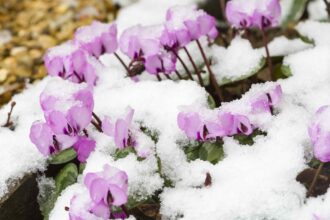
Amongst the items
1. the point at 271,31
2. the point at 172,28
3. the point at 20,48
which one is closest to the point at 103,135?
the point at 172,28

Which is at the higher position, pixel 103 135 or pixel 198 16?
pixel 198 16

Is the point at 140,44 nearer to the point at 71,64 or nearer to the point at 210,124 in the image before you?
the point at 71,64

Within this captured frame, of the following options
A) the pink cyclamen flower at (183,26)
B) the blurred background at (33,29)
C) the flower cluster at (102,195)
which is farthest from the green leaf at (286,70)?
the blurred background at (33,29)

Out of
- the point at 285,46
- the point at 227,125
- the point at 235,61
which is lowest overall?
the point at 285,46

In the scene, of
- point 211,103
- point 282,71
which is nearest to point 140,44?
point 211,103

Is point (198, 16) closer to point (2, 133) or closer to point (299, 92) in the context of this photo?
point (299, 92)

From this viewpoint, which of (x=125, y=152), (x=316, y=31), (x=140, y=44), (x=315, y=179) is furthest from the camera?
(x=316, y=31)
